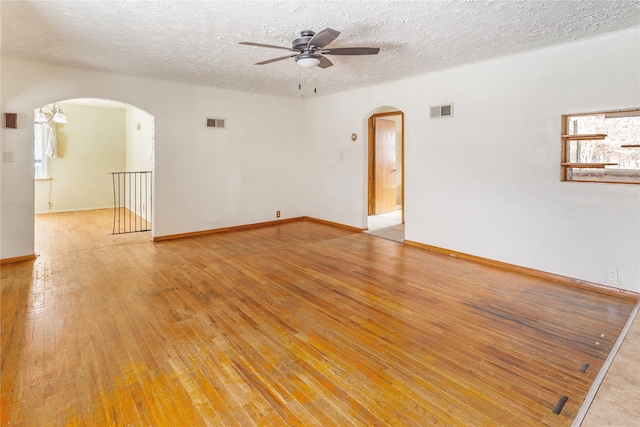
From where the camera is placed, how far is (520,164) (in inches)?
158

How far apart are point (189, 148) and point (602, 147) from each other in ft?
18.4

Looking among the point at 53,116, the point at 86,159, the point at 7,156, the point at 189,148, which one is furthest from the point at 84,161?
the point at 7,156

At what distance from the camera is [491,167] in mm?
4297

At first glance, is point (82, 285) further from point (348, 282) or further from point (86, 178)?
point (86, 178)

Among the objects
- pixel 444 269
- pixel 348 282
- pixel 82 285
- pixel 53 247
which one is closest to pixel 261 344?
pixel 348 282

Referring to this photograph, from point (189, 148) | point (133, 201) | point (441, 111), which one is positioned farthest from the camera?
point (133, 201)

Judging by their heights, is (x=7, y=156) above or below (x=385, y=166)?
below

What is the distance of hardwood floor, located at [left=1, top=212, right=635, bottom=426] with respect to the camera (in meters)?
1.82

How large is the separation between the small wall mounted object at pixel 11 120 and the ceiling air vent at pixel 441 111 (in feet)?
17.9

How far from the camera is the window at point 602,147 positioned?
3.29 metres

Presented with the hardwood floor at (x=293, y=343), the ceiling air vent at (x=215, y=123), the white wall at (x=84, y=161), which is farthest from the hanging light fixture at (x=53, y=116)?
the hardwood floor at (x=293, y=343)

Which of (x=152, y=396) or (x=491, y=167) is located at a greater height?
(x=491, y=167)

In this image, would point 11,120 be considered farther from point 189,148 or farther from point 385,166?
point 385,166

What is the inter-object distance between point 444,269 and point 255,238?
309 cm
